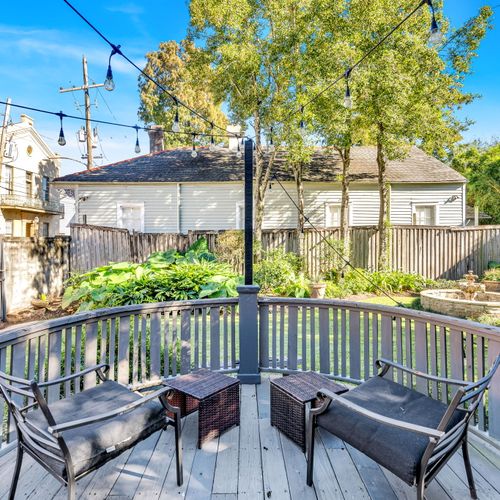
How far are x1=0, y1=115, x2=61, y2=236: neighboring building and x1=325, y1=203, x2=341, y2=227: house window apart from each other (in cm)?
1512

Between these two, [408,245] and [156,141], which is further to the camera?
[156,141]

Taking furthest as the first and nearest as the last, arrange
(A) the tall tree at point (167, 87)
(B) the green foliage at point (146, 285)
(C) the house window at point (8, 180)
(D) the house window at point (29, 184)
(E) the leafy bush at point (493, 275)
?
(D) the house window at point (29, 184) < (A) the tall tree at point (167, 87) < (C) the house window at point (8, 180) < (E) the leafy bush at point (493, 275) < (B) the green foliage at point (146, 285)

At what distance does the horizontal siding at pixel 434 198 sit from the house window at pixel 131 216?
364 inches

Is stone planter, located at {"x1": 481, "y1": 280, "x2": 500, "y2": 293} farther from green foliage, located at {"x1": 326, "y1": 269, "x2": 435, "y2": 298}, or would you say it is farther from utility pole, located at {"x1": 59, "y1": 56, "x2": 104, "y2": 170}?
utility pole, located at {"x1": 59, "y1": 56, "x2": 104, "y2": 170}

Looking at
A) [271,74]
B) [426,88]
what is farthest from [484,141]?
[271,74]

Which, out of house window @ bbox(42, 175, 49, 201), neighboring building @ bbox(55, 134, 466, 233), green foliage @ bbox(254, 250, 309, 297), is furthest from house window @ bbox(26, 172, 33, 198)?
green foliage @ bbox(254, 250, 309, 297)

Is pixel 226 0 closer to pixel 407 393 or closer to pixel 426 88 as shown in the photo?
pixel 426 88

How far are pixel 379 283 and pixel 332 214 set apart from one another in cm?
384

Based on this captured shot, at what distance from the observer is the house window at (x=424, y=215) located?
39.3ft

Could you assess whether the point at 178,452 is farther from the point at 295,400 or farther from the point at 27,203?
the point at 27,203

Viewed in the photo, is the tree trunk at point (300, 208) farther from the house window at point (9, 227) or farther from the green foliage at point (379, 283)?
the house window at point (9, 227)

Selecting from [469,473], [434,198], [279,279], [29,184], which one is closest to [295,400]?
[469,473]

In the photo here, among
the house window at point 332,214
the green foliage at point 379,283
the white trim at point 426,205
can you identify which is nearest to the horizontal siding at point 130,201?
the house window at point 332,214

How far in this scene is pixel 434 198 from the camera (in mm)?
11906
